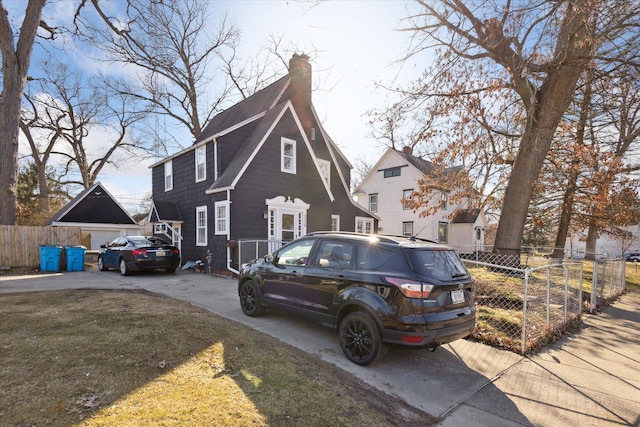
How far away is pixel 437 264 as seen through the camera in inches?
172

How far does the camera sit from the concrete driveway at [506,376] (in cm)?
343

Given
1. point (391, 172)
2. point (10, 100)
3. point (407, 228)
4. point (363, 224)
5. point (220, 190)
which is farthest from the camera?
point (391, 172)

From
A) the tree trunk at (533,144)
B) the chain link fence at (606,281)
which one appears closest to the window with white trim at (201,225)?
the tree trunk at (533,144)

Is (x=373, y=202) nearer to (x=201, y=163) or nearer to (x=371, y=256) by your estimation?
(x=201, y=163)

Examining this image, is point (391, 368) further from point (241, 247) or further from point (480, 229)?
point (480, 229)

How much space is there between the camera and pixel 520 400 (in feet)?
12.1

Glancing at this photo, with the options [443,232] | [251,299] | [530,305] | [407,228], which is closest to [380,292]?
[251,299]

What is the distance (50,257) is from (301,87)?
44.2 feet

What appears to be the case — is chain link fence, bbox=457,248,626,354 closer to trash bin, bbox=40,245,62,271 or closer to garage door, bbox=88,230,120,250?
trash bin, bbox=40,245,62,271

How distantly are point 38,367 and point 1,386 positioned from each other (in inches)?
15.9

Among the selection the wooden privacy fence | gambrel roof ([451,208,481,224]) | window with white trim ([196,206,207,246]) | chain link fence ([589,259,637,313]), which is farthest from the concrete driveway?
gambrel roof ([451,208,481,224])

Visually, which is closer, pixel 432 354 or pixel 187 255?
pixel 432 354

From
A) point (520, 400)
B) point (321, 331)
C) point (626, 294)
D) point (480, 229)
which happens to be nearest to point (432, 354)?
point (520, 400)

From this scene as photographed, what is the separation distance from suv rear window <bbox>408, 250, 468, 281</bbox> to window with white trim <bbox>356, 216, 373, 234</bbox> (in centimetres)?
1435
